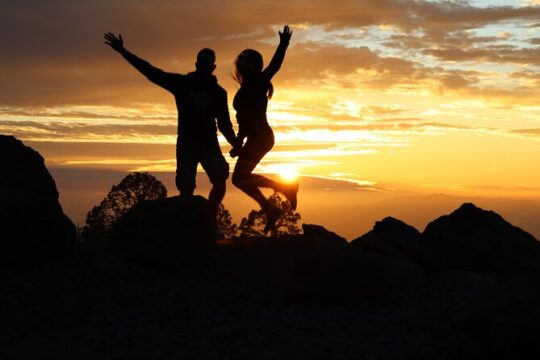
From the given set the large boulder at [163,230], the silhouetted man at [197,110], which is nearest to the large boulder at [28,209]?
the large boulder at [163,230]

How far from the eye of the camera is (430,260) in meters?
13.1

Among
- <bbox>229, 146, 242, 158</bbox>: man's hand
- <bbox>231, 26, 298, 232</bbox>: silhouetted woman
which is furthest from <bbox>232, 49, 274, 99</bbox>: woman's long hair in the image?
<bbox>229, 146, 242, 158</bbox>: man's hand

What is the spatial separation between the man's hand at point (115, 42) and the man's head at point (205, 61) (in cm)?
134

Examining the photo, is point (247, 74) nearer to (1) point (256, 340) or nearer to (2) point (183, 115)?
(2) point (183, 115)

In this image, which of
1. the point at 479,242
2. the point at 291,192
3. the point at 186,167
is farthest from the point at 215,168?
the point at 479,242

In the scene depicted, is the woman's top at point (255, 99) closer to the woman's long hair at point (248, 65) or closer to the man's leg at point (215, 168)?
the woman's long hair at point (248, 65)

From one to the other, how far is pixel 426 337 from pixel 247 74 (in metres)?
5.70

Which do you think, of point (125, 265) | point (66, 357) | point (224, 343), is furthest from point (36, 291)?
point (224, 343)

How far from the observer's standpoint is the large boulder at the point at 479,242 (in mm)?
13203

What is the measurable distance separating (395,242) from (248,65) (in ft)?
13.4

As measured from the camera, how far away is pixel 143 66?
1318 centimetres

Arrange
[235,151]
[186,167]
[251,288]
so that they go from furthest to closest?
[186,167] → [235,151] → [251,288]

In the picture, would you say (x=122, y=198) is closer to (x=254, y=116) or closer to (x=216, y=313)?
(x=254, y=116)

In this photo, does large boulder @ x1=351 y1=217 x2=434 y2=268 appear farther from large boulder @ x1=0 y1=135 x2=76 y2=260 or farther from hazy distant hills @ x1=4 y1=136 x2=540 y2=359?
large boulder @ x1=0 y1=135 x2=76 y2=260
